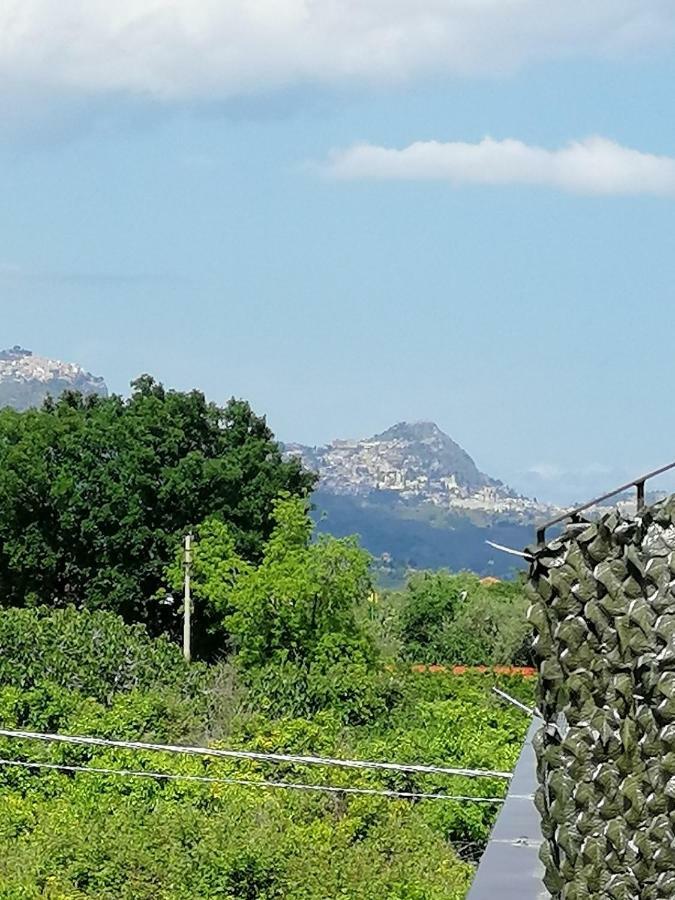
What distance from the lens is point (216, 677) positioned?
2959 cm

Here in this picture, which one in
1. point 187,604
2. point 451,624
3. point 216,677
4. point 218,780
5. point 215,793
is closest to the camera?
point 218,780

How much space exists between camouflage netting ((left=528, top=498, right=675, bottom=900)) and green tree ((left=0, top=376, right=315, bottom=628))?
1140 inches

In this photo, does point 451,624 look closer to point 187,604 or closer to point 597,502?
point 187,604

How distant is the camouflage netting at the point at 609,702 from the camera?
7.38 meters

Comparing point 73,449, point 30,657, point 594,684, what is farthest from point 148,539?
point 594,684

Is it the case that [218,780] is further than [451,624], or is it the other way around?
[451,624]

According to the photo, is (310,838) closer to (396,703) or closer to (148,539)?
(396,703)

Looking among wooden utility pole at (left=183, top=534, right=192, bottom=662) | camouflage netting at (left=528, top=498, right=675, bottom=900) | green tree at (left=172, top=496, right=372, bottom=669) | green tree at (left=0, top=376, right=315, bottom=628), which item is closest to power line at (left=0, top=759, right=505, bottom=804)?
green tree at (left=172, top=496, right=372, bottom=669)

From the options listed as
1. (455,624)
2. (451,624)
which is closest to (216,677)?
(455,624)

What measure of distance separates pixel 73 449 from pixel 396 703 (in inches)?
491

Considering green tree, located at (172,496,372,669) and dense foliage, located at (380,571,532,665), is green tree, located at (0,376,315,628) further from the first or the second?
dense foliage, located at (380,571,532,665)

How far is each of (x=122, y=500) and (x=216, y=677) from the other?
27.5 ft

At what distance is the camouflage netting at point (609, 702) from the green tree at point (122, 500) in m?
29.0

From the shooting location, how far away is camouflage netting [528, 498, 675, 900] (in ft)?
24.2
